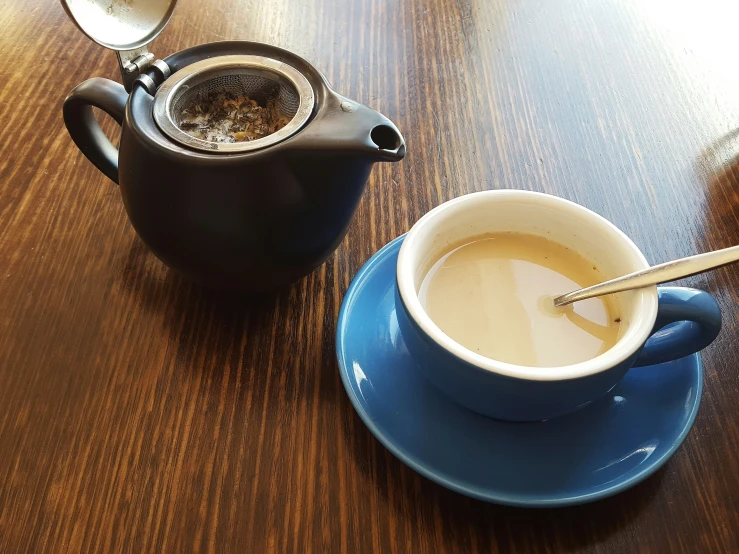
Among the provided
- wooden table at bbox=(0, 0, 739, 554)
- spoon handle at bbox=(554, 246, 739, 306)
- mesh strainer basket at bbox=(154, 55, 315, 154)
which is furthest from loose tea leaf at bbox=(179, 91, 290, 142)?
spoon handle at bbox=(554, 246, 739, 306)

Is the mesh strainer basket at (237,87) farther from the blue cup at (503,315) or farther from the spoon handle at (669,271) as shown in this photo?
the spoon handle at (669,271)

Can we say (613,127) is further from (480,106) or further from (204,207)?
(204,207)

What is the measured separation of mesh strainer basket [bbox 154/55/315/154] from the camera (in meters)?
0.50

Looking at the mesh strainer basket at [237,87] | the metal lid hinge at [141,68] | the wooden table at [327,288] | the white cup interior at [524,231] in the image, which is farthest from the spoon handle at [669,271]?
the metal lid hinge at [141,68]

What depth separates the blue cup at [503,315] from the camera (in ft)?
1.36

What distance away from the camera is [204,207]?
0.49 metres

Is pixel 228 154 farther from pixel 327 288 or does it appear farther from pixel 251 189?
pixel 327 288

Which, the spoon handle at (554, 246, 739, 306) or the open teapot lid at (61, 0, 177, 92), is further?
the open teapot lid at (61, 0, 177, 92)

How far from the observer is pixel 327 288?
24.4 inches

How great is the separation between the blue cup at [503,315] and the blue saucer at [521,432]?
A: 29 millimetres

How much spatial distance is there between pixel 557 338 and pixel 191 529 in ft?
1.05

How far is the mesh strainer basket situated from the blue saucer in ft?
0.63

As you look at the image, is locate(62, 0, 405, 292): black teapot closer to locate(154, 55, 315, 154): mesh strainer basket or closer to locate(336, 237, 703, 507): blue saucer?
locate(154, 55, 315, 154): mesh strainer basket

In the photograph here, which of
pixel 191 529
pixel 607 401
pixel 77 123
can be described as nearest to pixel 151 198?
pixel 77 123
